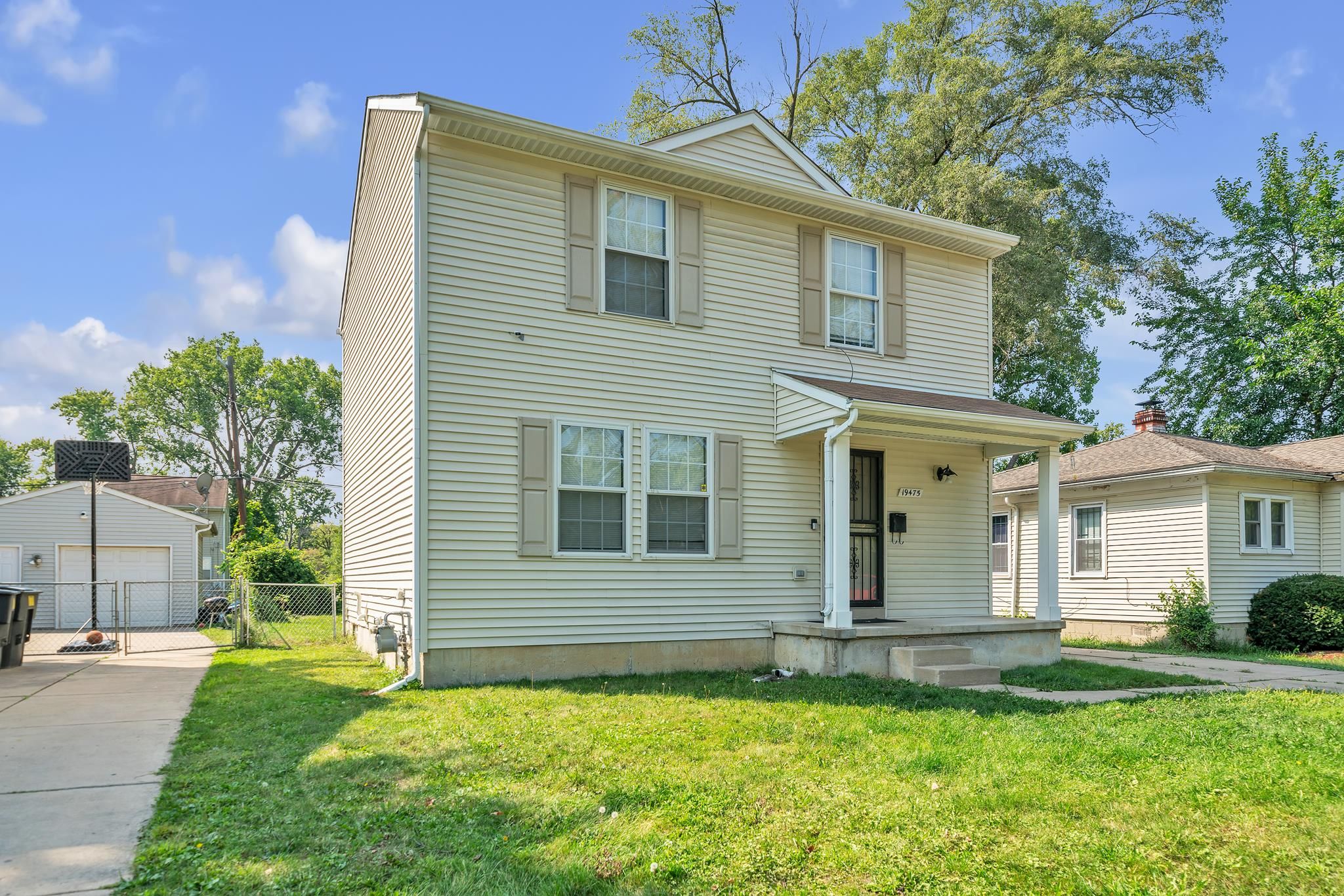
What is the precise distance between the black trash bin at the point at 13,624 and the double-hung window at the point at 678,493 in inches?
320

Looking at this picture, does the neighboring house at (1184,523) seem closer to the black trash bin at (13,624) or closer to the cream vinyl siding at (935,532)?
the cream vinyl siding at (935,532)

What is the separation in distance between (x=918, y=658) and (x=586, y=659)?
11.7 feet

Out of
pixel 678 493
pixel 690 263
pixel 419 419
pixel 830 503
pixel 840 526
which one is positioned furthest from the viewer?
pixel 690 263

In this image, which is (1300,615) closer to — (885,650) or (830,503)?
(885,650)

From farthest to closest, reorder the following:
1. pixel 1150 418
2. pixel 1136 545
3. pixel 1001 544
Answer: pixel 1150 418, pixel 1001 544, pixel 1136 545

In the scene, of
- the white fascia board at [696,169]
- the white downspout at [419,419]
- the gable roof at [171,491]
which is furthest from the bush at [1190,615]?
the gable roof at [171,491]

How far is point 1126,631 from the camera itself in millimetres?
15742

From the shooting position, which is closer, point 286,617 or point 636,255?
point 636,255

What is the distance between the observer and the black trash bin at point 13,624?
10.4m

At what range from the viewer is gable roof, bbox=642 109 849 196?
414 inches

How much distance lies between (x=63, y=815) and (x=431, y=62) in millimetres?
12779

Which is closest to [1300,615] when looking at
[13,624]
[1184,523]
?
[1184,523]

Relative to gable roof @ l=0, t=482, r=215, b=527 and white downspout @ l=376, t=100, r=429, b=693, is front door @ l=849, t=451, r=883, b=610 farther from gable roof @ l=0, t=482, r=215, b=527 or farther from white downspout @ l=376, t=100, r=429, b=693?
gable roof @ l=0, t=482, r=215, b=527

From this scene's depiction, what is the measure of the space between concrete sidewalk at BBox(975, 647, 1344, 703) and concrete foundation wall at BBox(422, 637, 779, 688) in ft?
8.60
